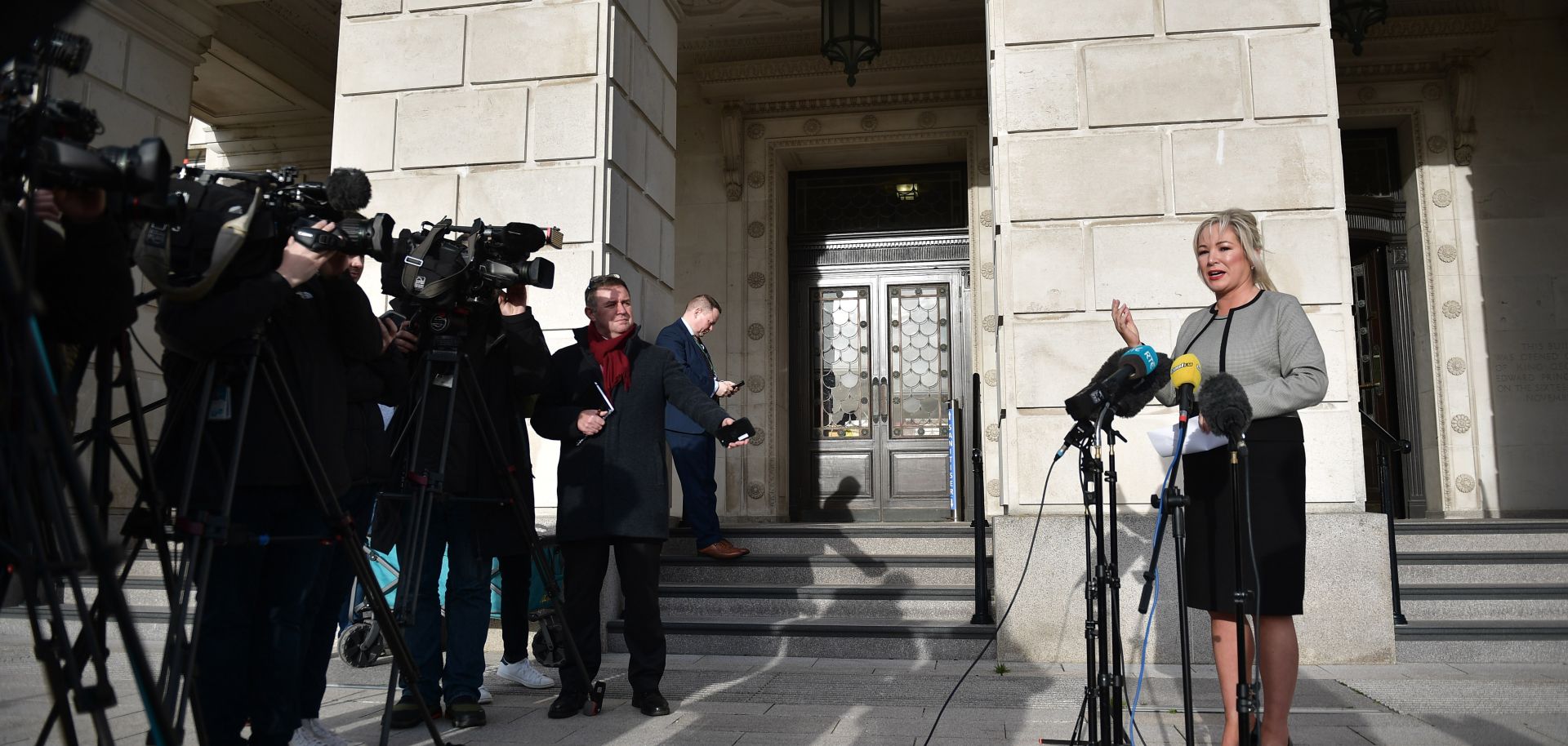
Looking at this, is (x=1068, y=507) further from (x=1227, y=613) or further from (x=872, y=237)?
(x=872, y=237)

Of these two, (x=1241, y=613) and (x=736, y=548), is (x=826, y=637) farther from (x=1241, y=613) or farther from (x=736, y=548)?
(x=1241, y=613)

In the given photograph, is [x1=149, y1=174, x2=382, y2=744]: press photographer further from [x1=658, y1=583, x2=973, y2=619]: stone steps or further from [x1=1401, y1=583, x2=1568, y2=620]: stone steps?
[x1=1401, y1=583, x2=1568, y2=620]: stone steps

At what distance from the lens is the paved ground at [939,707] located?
144 inches

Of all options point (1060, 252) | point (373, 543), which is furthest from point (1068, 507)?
point (373, 543)

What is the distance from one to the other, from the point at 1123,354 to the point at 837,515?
7255 millimetres

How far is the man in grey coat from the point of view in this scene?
4.17 metres

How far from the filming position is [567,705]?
13.3 feet

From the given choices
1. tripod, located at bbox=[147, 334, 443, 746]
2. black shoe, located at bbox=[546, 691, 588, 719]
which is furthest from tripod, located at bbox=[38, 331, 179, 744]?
black shoe, located at bbox=[546, 691, 588, 719]

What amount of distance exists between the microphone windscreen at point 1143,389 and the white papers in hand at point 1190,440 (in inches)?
3.5

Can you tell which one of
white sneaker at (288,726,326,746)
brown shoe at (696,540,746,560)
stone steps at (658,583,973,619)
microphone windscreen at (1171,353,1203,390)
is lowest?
white sneaker at (288,726,326,746)

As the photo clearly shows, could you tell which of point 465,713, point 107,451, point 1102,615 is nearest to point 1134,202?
point 1102,615

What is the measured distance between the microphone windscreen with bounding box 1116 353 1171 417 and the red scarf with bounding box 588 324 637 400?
2.05m

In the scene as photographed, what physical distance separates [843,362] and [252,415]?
7823mm

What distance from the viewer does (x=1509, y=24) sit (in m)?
9.32
